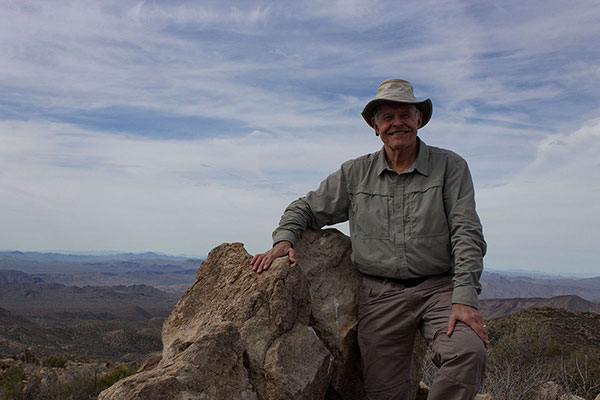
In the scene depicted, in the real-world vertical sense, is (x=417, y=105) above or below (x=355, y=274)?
above

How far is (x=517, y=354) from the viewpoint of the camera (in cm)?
1448

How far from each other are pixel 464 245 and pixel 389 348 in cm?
116

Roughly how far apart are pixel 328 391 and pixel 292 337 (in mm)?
826

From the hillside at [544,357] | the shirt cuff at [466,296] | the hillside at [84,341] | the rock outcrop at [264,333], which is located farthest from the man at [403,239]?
the hillside at [84,341]

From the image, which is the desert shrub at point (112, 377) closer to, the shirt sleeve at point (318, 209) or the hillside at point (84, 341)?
the shirt sleeve at point (318, 209)

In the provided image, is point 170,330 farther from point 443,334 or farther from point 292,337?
point 443,334

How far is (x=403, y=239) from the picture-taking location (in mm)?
4414

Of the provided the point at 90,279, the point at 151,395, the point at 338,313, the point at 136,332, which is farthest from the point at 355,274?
the point at 90,279

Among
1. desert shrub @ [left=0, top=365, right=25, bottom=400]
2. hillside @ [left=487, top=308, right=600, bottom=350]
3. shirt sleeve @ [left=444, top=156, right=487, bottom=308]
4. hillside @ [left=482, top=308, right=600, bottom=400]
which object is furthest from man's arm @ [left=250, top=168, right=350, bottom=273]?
hillside @ [left=487, top=308, right=600, bottom=350]

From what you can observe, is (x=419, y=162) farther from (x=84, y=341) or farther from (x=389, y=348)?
(x=84, y=341)

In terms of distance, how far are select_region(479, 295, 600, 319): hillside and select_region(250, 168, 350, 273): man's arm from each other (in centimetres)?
7779

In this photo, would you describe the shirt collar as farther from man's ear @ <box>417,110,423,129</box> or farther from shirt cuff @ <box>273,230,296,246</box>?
shirt cuff @ <box>273,230,296,246</box>

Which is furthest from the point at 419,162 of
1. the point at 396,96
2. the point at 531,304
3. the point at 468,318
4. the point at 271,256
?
the point at 531,304

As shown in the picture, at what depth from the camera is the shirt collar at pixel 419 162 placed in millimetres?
4523
